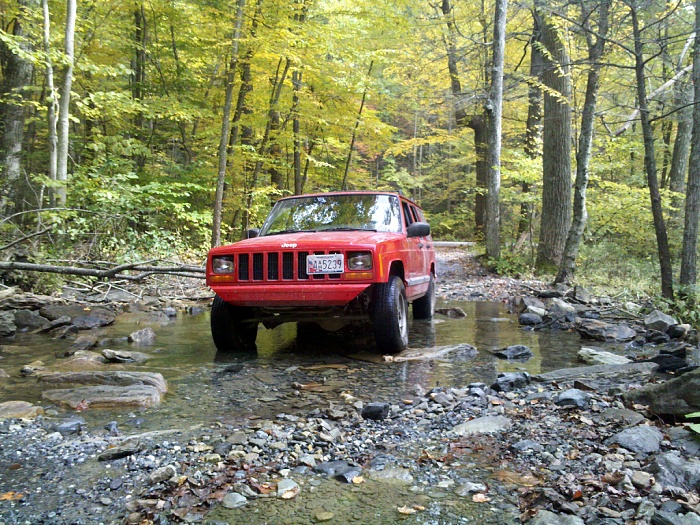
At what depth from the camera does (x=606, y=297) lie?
8891mm

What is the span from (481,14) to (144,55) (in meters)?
12.0

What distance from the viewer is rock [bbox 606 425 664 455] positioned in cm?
262

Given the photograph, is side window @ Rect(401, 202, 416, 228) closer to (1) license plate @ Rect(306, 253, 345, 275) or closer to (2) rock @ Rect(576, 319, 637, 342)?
(1) license plate @ Rect(306, 253, 345, 275)

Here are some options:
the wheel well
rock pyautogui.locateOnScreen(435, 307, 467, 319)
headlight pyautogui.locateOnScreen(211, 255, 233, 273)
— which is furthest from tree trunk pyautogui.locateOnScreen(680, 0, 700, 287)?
headlight pyautogui.locateOnScreen(211, 255, 233, 273)

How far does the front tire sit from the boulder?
2.26 m

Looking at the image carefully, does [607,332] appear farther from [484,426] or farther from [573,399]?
[484,426]

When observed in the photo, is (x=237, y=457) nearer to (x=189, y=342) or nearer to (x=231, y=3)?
(x=189, y=342)

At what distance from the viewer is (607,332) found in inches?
248

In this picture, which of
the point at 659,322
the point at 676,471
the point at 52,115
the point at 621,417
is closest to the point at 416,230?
the point at 621,417

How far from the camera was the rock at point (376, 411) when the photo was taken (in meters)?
3.40

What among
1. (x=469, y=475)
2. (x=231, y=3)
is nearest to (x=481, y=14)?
(x=231, y=3)

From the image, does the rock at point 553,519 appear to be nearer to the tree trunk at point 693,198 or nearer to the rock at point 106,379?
the rock at point 106,379

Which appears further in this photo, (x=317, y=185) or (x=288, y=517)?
(x=317, y=185)

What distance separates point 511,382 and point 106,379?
335 cm
